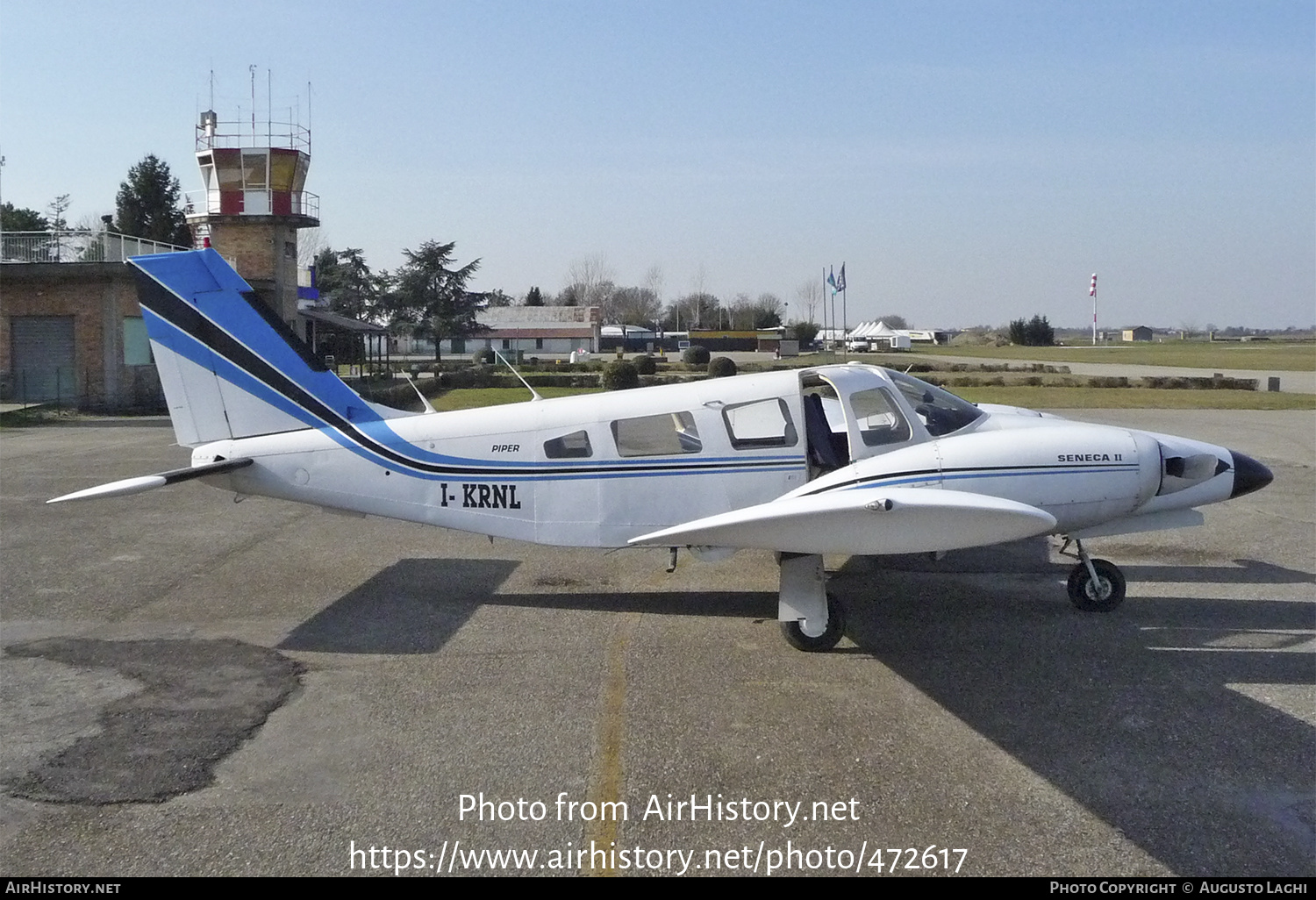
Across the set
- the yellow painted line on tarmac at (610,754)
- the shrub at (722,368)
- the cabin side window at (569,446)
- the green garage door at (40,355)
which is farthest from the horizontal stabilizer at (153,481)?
the shrub at (722,368)

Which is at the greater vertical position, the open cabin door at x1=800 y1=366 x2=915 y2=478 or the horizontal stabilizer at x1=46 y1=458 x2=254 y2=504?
the open cabin door at x1=800 y1=366 x2=915 y2=478

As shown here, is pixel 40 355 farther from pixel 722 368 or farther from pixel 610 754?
pixel 610 754

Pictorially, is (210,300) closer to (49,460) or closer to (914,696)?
(914,696)

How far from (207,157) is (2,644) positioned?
104 feet

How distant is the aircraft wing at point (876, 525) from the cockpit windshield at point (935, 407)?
5.29 ft

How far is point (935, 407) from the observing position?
9.01 m

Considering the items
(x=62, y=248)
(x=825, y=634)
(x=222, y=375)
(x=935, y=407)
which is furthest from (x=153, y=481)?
(x=62, y=248)

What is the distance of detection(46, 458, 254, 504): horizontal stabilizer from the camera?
7.98 meters

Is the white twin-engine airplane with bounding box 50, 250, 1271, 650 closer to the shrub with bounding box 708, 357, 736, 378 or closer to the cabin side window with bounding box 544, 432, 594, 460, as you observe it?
the cabin side window with bounding box 544, 432, 594, 460

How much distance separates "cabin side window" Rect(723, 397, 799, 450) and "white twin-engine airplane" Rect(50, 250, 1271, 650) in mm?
15

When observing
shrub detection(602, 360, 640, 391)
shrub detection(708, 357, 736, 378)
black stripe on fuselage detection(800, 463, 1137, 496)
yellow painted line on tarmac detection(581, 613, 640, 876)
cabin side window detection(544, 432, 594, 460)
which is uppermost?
shrub detection(708, 357, 736, 378)

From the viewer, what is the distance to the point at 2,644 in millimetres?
8078

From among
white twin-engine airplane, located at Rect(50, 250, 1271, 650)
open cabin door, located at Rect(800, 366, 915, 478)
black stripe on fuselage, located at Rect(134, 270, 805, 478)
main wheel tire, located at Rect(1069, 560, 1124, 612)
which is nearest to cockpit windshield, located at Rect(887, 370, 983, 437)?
white twin-engine airplane, located at Rect(50, 250, 1271, 650)

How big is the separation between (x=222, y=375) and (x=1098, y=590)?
7938 mm
